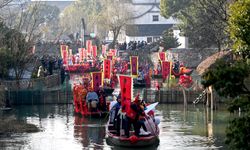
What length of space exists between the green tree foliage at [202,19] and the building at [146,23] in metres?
14.8

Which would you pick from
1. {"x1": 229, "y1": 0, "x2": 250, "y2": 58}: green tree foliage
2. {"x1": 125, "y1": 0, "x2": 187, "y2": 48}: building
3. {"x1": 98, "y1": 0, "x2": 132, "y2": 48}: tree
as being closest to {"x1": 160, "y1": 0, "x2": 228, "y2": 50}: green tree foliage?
{"x1": 98, "y1": 0, "x2": 132, "y2": 48}: tree

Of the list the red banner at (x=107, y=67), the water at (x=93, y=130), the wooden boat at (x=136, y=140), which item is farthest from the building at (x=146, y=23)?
the wooden boat at (x=136, y=140)

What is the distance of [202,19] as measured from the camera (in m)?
60.3

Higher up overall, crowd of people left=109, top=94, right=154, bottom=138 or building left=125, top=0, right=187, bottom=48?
building left=125, top=0, right=187, bottom=48

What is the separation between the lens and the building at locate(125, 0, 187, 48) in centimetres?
9563

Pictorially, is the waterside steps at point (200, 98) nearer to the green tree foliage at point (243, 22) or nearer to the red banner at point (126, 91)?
the red banner at point (126, 91)

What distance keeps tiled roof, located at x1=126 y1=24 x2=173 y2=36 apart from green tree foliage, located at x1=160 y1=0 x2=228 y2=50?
568 inches

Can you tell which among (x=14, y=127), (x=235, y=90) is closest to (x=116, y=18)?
(x=14, y=127)

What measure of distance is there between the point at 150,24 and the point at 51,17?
25970 millimetres

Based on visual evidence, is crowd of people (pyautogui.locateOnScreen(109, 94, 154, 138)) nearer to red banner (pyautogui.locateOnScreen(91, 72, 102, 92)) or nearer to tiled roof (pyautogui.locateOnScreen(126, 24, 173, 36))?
red banner (pyautogui.locateOnScreen(91, 72, 102, 92))

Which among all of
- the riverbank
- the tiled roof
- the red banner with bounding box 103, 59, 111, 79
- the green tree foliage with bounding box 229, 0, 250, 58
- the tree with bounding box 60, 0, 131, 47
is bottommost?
the riverbank

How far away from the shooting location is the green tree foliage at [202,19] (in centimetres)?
4771

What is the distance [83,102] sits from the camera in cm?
3684

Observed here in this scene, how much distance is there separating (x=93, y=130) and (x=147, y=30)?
6493cm
